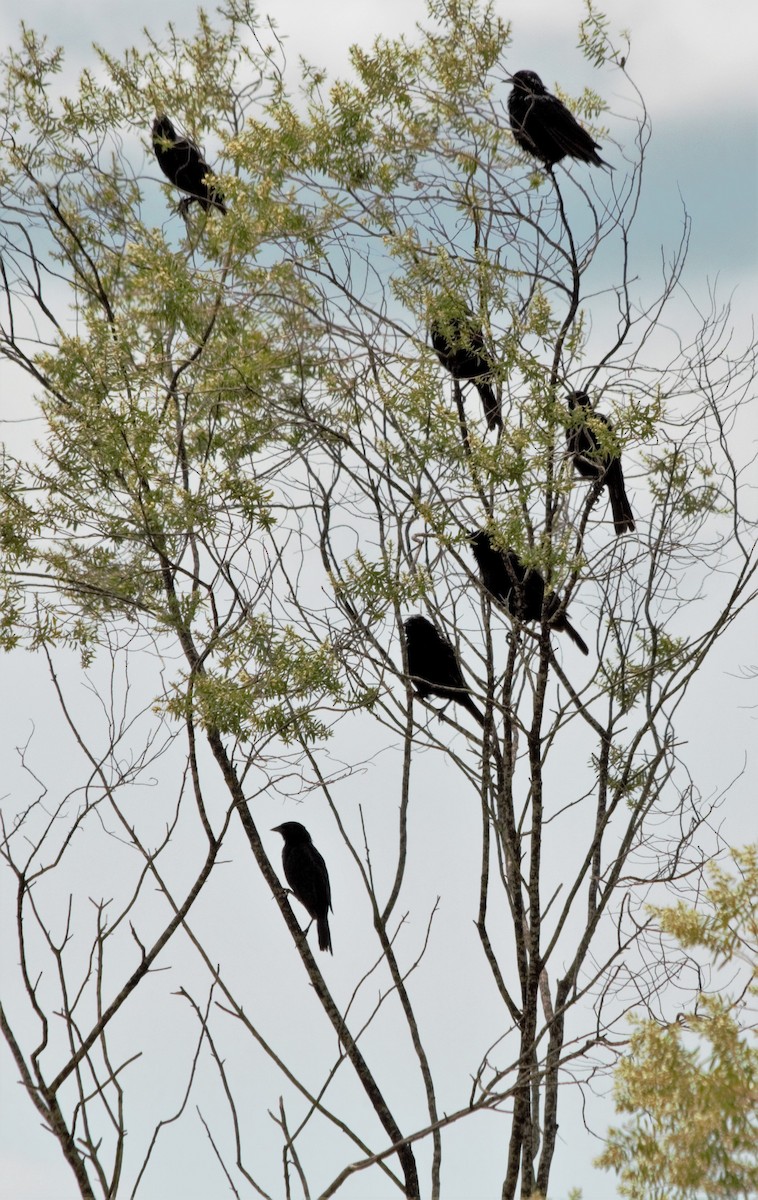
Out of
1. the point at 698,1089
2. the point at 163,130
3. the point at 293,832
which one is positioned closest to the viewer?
the point at 698,1089

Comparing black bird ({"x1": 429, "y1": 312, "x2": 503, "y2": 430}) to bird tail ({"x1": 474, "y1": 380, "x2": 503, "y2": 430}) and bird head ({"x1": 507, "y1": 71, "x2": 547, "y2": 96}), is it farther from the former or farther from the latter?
bird head ({"x1": 507, "y1": 71, "x2": 547, "y2": 96})

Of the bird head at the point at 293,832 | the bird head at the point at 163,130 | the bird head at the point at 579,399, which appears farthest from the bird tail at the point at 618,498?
the bird head at the point at 163,130

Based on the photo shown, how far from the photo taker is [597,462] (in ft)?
17.1

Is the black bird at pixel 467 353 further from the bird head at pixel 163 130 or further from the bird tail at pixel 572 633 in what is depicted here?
the bird head at pixel 163 130

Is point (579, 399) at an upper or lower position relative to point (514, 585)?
upper

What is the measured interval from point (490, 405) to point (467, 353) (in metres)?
0.24

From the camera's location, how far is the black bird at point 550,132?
5.56 metres

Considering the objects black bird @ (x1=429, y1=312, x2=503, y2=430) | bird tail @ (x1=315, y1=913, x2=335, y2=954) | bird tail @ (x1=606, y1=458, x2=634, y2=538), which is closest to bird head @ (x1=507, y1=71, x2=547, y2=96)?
black bird @ (x1=429, y1=312, x2=503, y2=430)

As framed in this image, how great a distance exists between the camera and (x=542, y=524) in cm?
534

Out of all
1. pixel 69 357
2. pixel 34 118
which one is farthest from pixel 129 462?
pixel 34 118

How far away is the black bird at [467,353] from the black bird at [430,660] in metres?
1.00

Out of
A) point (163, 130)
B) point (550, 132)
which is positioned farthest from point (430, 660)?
point (163, 130)

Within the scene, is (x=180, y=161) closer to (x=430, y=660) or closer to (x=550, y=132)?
(x=550, y=132)

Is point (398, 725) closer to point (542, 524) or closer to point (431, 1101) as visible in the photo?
point (542, 524)
